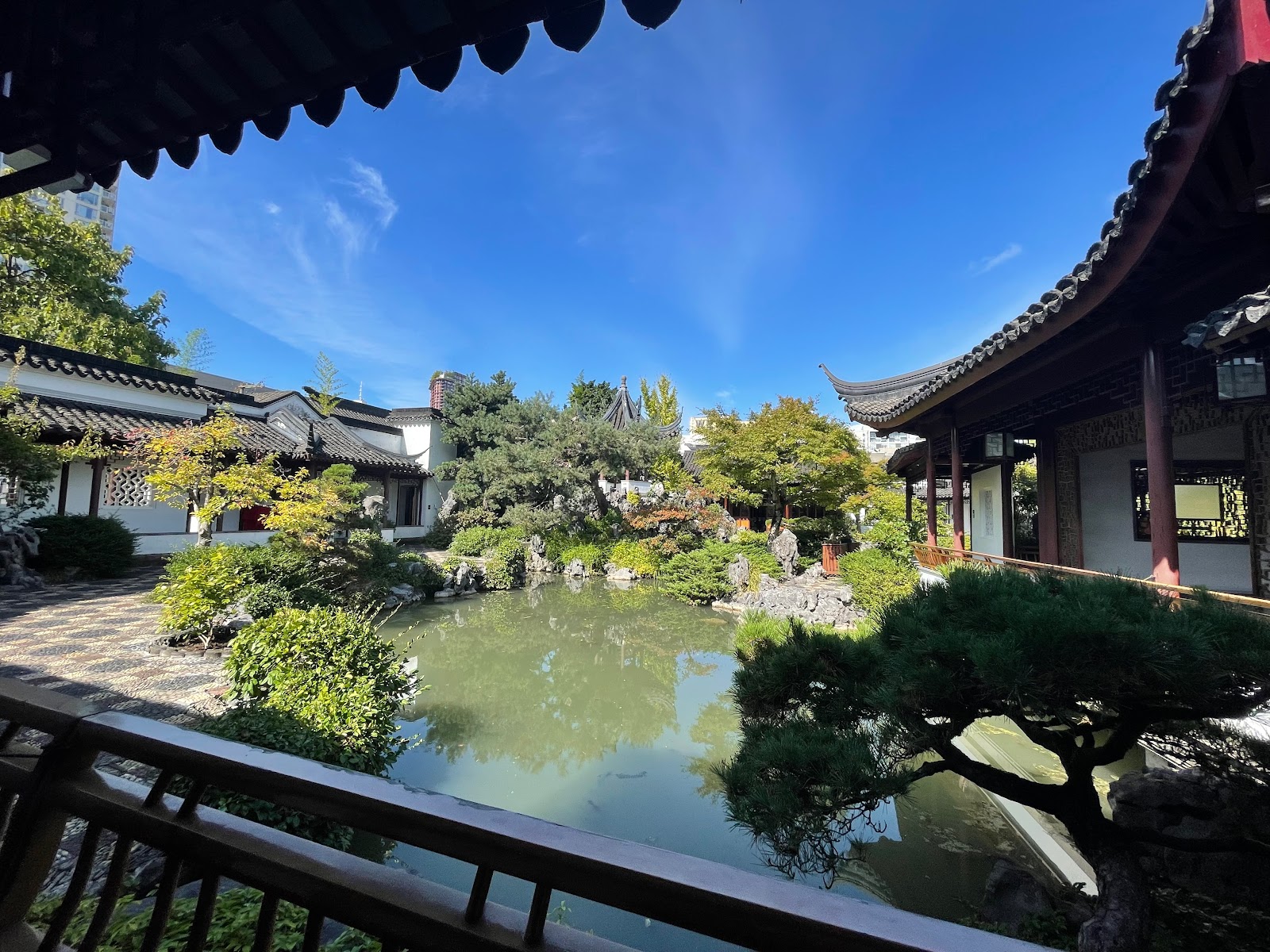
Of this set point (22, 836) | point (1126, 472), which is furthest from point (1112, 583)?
point (1126, 472)

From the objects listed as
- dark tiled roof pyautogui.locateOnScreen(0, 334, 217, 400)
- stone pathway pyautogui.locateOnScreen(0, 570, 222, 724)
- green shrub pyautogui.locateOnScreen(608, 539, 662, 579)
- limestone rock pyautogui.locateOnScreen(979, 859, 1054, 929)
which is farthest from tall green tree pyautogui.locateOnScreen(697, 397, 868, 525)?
dark tiled roof pyautogui.locateOnScreen(0, 334, 217, 400)

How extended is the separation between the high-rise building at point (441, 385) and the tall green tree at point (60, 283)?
28.1 feet

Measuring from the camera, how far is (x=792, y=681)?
9.22 ft

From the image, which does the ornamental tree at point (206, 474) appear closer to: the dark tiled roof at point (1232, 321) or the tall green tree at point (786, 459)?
the tall green tree at point (786, 459)

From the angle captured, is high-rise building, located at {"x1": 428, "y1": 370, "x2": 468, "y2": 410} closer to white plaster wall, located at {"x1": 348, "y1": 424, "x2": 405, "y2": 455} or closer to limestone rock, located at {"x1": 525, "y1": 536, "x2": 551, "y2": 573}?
white plaster wall, located at {"x1": 348, "y1": 424, "x2": 405, "y2": 455}

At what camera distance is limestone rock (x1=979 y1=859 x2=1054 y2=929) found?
266 centimetres

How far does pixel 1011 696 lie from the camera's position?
1976 mm

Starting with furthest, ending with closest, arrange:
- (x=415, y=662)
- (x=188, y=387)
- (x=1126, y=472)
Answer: (x=188, y=387) < (x=415, y=662) < (x=1126, y=472)

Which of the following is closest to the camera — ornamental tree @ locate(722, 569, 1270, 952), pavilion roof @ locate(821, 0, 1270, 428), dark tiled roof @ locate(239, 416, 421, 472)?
ornamental tree @ locate(722, 569, 1270, 952)

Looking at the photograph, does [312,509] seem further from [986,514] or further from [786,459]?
[986,514]

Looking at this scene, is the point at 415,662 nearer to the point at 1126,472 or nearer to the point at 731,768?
the point at 731,768

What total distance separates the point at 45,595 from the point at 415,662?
4872 millimetres

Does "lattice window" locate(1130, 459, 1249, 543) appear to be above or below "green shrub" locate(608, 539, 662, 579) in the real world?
above

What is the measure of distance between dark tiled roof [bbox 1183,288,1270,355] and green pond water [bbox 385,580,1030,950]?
280 cm
